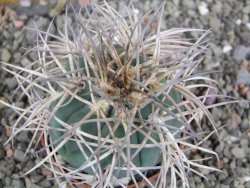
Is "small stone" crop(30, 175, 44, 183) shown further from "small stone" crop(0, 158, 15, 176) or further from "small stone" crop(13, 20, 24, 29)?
"small stone" crop(13, 20, 24, 29)

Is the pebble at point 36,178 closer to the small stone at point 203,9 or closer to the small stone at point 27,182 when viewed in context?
the small stone at point 27,182

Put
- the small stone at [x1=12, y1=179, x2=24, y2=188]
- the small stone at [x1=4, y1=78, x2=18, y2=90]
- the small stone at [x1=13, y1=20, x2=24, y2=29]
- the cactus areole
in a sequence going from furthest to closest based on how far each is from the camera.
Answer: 1. the small stone at [x1=13, y1=20, x2=24, y2=29]
2. the small stone at [x1=4, y1=78, x2=18, y2=90]
3. the small stone at [x1=12, y1=179, x2=24, y2=188]
4. the cactus areole

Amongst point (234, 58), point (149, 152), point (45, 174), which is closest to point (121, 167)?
point (149, 152)

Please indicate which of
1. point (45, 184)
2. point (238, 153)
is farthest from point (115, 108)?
point (238, 153)

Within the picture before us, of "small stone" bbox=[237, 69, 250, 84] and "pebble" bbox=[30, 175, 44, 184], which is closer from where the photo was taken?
"pebble" bbox=[30, 175, 44, 184]

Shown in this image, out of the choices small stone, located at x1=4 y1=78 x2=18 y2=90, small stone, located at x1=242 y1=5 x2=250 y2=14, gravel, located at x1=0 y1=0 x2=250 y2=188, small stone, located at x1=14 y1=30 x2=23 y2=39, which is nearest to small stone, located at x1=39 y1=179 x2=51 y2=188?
gravel, located at x1=0 y1=0 x2=250 y2=188

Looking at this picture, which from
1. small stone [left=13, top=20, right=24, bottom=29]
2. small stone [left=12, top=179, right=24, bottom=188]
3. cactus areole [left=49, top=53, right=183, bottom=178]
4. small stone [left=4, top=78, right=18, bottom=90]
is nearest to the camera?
cactus areole [left=49, top=53, right=183, bottom=178]
